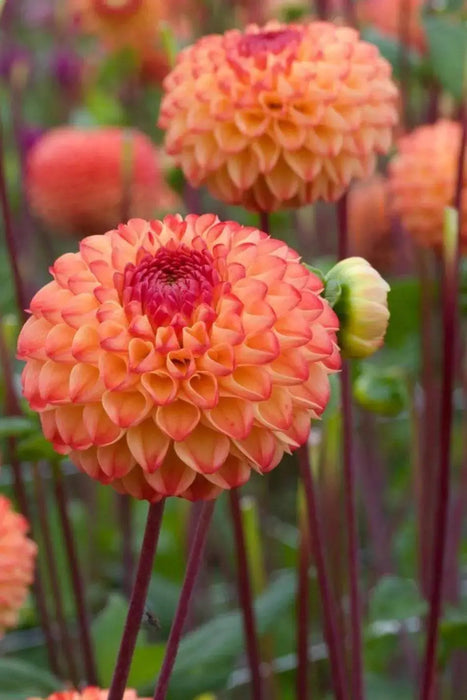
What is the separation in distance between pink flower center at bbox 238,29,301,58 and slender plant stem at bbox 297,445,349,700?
0.75 ft

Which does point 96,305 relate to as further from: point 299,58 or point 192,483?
point 299,58

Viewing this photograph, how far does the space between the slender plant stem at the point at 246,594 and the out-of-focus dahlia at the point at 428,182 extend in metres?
0.30

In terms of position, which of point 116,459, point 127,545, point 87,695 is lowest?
point 127,545

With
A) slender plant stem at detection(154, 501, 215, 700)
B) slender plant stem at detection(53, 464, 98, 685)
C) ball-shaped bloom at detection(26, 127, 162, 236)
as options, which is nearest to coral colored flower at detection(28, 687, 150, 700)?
slender plant stem at detection(154, 501, 215, 700)

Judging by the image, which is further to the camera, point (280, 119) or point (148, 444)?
point (280, 119)

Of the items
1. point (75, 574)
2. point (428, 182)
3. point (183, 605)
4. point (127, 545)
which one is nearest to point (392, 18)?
point (428, 182)

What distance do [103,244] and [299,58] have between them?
25cm

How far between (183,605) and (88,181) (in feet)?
2.61

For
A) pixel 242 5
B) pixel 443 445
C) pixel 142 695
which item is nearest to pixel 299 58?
pixel 443 445

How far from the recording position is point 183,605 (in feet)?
1.31

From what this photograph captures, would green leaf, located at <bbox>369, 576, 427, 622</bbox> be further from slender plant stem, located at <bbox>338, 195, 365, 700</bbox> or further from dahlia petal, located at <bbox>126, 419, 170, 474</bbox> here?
dahlia petal, located at <bbox>126, 419, 170, 474</bbox>

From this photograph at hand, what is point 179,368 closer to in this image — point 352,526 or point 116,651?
point 352,526

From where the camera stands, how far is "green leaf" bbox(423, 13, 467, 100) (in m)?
0.80

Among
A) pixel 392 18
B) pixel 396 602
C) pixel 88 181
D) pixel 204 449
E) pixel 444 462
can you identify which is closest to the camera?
pixel 204 449
